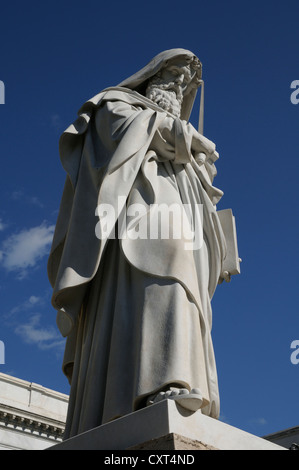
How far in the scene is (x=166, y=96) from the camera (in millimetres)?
5891

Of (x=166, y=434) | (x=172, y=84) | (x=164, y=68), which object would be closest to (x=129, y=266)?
(x=166, y=434)

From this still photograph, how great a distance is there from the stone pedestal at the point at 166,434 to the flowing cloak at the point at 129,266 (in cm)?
41

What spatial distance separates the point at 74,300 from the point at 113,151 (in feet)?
4.15

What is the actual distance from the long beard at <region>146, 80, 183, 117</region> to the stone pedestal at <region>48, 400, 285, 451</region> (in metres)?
3.23

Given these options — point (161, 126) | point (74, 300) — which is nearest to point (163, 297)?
point (74, 300)

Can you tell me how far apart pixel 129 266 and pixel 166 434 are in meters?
1.54

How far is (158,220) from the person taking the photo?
457 centimetres

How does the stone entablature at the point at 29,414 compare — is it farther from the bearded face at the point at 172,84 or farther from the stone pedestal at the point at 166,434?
the stone pedestal at the point at 166,434

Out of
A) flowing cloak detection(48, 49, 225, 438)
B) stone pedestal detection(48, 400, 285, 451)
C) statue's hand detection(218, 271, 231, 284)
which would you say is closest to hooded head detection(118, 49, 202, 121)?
flowing cloak detection(48, 49, 225, 438)

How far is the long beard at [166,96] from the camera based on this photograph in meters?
5.83

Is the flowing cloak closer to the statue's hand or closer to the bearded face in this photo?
the statue's hand

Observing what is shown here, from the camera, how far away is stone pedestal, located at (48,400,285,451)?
3172 millimetres

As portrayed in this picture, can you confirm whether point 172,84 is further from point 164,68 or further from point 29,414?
point 29,414

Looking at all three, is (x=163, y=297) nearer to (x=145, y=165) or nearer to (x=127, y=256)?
(x=127, y=256)
